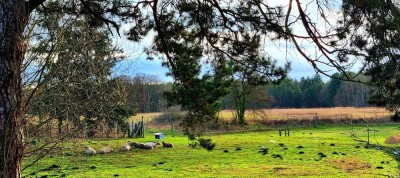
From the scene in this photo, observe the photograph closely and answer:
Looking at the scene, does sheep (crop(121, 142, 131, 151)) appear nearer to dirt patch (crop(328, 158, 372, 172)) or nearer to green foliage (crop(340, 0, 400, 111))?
dirt patch (crop(328, 158, 372, 172))

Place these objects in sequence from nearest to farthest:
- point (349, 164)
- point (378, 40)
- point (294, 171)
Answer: point (378, 40) → point (294, 171) → point (349, 164)

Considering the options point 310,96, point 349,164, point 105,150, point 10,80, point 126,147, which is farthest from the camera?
point 310,96

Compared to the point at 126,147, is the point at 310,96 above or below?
above

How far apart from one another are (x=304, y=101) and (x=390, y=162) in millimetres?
36213

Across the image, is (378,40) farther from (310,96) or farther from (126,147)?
(310,96)

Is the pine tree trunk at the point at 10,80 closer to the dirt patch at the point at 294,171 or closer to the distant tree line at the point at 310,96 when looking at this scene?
the dirt patch at the point at 294,171

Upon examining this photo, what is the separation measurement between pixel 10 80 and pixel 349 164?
1167cm

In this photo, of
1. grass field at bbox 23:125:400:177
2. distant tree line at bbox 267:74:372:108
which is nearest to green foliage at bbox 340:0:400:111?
grass field at bbox 23:125:400:177

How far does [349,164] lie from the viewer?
1353 cm

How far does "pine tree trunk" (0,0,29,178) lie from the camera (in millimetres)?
3717

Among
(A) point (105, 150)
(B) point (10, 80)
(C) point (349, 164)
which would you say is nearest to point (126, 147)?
(A) point (105, 150)

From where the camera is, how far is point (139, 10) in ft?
20.0

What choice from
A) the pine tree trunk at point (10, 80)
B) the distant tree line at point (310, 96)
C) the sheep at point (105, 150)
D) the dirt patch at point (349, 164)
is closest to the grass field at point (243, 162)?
the dirt patch at point (349, 164)

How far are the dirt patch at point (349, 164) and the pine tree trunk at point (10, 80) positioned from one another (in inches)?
409
